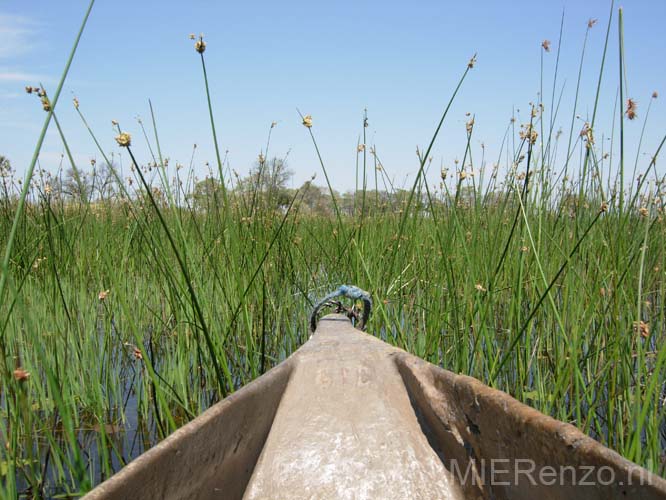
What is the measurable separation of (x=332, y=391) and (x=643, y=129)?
1.72 meters

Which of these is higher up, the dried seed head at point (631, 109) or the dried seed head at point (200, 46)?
the dried seed head at point (200, 46)

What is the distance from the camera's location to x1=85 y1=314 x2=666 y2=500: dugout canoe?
997 millimetres

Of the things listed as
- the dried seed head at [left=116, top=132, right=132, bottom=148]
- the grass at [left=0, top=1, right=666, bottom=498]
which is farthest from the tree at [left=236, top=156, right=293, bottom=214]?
the dried seed head at [left=116, top=132, right=132, bottom=148]

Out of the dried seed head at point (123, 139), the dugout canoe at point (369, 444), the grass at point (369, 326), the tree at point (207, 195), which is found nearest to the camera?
the dugout canoe at point (369, 444)

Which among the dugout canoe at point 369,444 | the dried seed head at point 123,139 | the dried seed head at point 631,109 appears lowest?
the dugout canoe at point 369,444

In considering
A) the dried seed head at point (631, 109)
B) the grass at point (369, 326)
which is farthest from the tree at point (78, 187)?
the dried seed head at point (631, 109)

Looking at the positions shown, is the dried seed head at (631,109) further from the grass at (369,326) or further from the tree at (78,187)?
the tree at (78,187)

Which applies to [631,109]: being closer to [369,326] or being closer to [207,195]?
[369,326]

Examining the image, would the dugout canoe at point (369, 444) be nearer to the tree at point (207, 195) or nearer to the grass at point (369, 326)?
the grass at point (369, 326)

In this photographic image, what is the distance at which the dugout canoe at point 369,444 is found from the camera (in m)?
1.00

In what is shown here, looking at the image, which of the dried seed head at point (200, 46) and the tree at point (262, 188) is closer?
the dried seed head at point (200, 46)

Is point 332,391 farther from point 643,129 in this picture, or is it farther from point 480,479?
point 643,129

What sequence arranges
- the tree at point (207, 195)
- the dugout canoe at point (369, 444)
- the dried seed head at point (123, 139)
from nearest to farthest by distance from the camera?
the dugout canoe at point (369, 444) < the dried seed head at point (123, 139) < the tree at point (207, 195)

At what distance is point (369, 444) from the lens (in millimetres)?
1473
